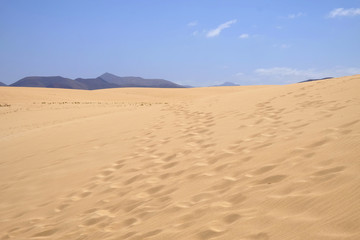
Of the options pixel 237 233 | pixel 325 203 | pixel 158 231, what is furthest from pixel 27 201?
pixel 325 203

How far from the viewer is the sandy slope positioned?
2.53 meters

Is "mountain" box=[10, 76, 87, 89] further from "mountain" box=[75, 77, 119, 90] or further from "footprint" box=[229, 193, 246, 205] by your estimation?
"footprint" box=[229, 193, 246, 205]

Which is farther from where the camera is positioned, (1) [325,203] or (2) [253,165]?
(2) [253,165]

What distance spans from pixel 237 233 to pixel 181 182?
163 centimetres

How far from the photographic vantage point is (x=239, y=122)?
6.77 metres

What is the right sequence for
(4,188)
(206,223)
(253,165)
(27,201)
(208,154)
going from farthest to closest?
(4,188)
(208,154)
(27,201)
(253,165)
(206,223)

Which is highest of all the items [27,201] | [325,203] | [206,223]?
[325,203]

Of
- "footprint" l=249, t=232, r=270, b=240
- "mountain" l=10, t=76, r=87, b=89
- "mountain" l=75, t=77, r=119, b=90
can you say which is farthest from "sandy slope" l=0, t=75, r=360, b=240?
"mountain" l=75, t=77, r=119, b=90

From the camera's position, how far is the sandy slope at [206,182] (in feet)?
8.31

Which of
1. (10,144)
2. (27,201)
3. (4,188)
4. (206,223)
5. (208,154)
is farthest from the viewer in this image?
(10,144)

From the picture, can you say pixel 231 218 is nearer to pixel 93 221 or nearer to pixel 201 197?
pixel 201 197

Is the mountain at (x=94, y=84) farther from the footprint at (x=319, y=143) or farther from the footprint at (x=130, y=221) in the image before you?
the footprint at (x=130, y=221)

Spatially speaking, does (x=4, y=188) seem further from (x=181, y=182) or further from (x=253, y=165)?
(x=253, y=165)

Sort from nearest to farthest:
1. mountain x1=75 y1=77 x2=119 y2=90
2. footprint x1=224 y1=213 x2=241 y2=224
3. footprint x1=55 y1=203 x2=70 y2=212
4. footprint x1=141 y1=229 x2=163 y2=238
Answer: footprint x1=224 y1=213 x2=241 y2=224, footprint x1=141 y1=229 x2=163 y2=238, footprint x1=55 y1=203 x2=70 y2=212, mountain x1=75 y1=77 x2=119 y2=90
